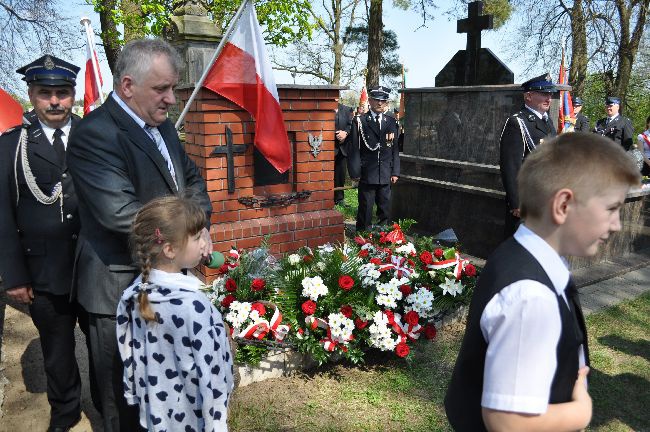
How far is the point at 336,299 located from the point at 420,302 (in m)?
0.58

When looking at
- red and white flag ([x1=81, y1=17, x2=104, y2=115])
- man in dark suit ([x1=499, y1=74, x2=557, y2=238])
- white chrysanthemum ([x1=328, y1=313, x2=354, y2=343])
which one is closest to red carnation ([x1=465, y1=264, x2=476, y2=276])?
man in dark suit ([x1=499, y1=74, x2=557, y2=238])

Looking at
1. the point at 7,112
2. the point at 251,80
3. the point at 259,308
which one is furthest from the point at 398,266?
the point at 7,112

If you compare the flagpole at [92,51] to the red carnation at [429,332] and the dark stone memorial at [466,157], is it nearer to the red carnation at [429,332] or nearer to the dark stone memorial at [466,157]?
the red carnation at [429,332]

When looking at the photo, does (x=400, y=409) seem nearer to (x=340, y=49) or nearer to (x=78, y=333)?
(x=78, y=333)

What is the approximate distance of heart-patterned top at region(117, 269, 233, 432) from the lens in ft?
5.70

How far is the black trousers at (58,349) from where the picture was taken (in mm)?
2662

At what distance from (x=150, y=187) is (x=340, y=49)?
2591cm

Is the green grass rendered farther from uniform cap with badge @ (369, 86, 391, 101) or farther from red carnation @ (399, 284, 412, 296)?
uniform cap with badge @ (369, 86, 391, 101)

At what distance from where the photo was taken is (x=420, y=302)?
343cm

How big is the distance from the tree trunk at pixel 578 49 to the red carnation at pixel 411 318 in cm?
1442

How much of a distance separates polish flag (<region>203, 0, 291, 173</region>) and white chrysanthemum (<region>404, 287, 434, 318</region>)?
1582mm

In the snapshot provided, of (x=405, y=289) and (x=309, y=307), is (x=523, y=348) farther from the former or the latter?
(x=405, y=289)

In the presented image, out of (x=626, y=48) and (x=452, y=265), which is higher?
(x=626, y=48)

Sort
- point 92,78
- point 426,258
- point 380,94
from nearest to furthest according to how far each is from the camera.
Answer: point 426,258, point 92,78, point 380,94
